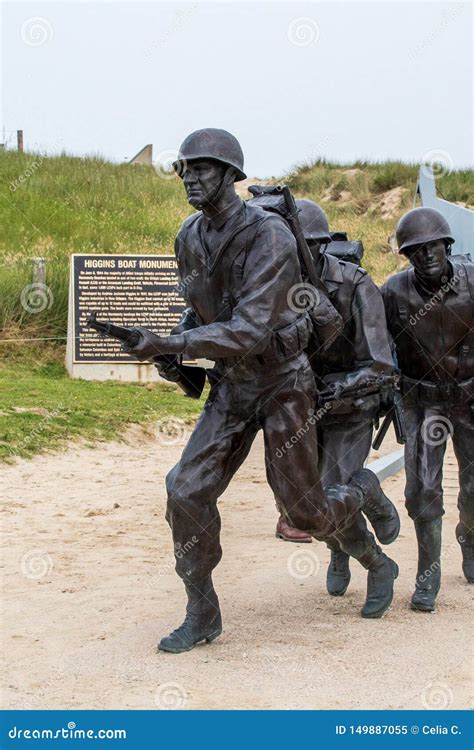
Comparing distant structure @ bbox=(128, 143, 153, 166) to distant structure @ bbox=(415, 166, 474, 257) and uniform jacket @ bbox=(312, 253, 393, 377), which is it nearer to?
distant structure @ bbox=(415, 166, 474, 257)

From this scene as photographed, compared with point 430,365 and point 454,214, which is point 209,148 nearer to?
point 430,365

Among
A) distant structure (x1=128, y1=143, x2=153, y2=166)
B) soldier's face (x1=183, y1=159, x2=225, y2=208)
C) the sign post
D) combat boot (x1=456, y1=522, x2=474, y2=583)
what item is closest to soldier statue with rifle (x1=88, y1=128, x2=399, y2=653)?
soldier's face (x1=183, y1=159, x2=225, y2=208)

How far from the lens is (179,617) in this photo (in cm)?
638

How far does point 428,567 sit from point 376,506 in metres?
0.55

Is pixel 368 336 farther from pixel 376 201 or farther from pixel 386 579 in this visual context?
pixel 376 201

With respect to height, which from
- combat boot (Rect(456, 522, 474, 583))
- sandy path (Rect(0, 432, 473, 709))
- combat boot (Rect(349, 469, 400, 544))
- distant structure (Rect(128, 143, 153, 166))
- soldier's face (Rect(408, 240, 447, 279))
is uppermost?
distant structure (Rect(128, 143, 153, 166))

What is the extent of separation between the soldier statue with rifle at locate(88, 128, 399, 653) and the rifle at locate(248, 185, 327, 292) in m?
0.18

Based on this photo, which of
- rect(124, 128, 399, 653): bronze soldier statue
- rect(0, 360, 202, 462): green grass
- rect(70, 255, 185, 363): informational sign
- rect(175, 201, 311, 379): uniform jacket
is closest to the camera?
rect(175, 201, 311, 379): uniform jacket

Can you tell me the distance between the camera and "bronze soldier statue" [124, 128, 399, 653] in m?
5.39

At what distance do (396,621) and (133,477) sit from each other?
16.0ft

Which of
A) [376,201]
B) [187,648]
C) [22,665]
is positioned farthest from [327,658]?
[376,201]

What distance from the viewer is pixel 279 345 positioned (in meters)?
5.57

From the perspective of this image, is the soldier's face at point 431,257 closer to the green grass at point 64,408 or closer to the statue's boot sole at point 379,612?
the statue's boot sole at point 379,612

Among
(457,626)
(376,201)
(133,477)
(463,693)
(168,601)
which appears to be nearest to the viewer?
(463,693)
